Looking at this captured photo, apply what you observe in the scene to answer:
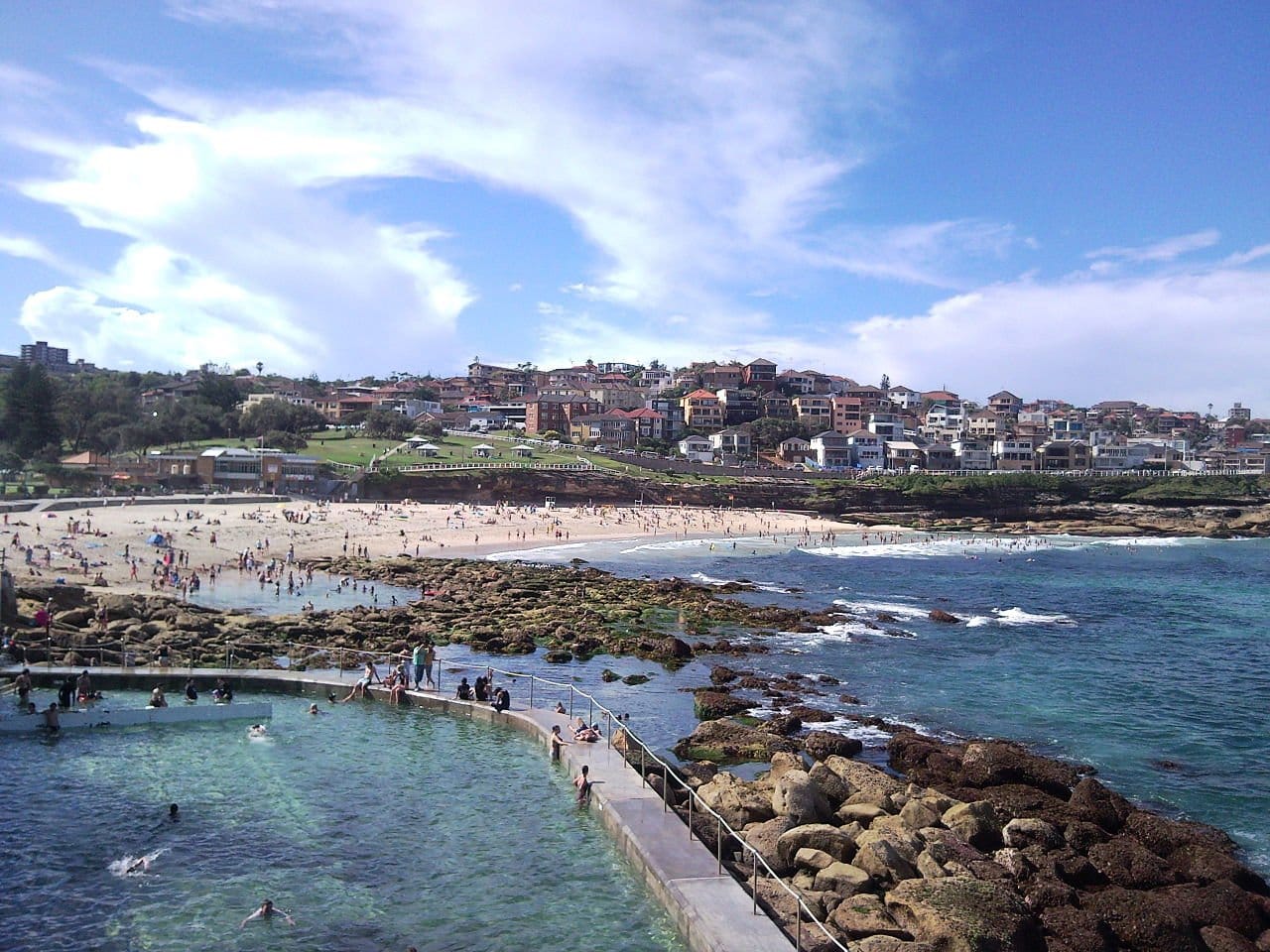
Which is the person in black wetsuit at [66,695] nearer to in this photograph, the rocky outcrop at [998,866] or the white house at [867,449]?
the rocky outcrop at [998,866]

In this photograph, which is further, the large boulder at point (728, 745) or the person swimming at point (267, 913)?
the large boulder at point (728, 745)

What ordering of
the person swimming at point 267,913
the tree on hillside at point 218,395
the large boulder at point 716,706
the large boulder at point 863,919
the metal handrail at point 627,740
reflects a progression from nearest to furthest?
1. the metal handrail at point 627,740
2. the large boulder at point 863,919
3. the person swimming at point 267,913
4. the large boulder at point 716,706
5. the tree on hillside at point 218,395

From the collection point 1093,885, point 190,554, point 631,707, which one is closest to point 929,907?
point 1093,885

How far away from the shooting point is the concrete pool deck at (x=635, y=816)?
34.7 ft

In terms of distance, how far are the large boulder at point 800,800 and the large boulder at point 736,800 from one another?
0.23m

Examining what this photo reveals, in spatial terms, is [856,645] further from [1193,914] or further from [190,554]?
[190,554]

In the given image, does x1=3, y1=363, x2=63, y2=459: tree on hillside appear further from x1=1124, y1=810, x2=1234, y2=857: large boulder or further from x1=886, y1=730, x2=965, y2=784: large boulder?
x1=1124, y1=810, x2=1234, y2=857: large boulder

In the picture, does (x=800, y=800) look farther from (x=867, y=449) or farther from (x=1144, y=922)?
(x=867, y=449)

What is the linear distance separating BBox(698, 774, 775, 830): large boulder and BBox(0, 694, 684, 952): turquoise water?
7.43 ft

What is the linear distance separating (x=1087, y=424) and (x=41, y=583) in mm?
153126

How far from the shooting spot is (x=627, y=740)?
16844 millimetres

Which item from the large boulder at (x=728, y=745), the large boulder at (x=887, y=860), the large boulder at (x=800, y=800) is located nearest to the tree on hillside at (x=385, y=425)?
the large boulder at (x=728, y=745)

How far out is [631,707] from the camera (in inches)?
915

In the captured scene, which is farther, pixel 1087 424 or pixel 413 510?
pixel 1087 424
